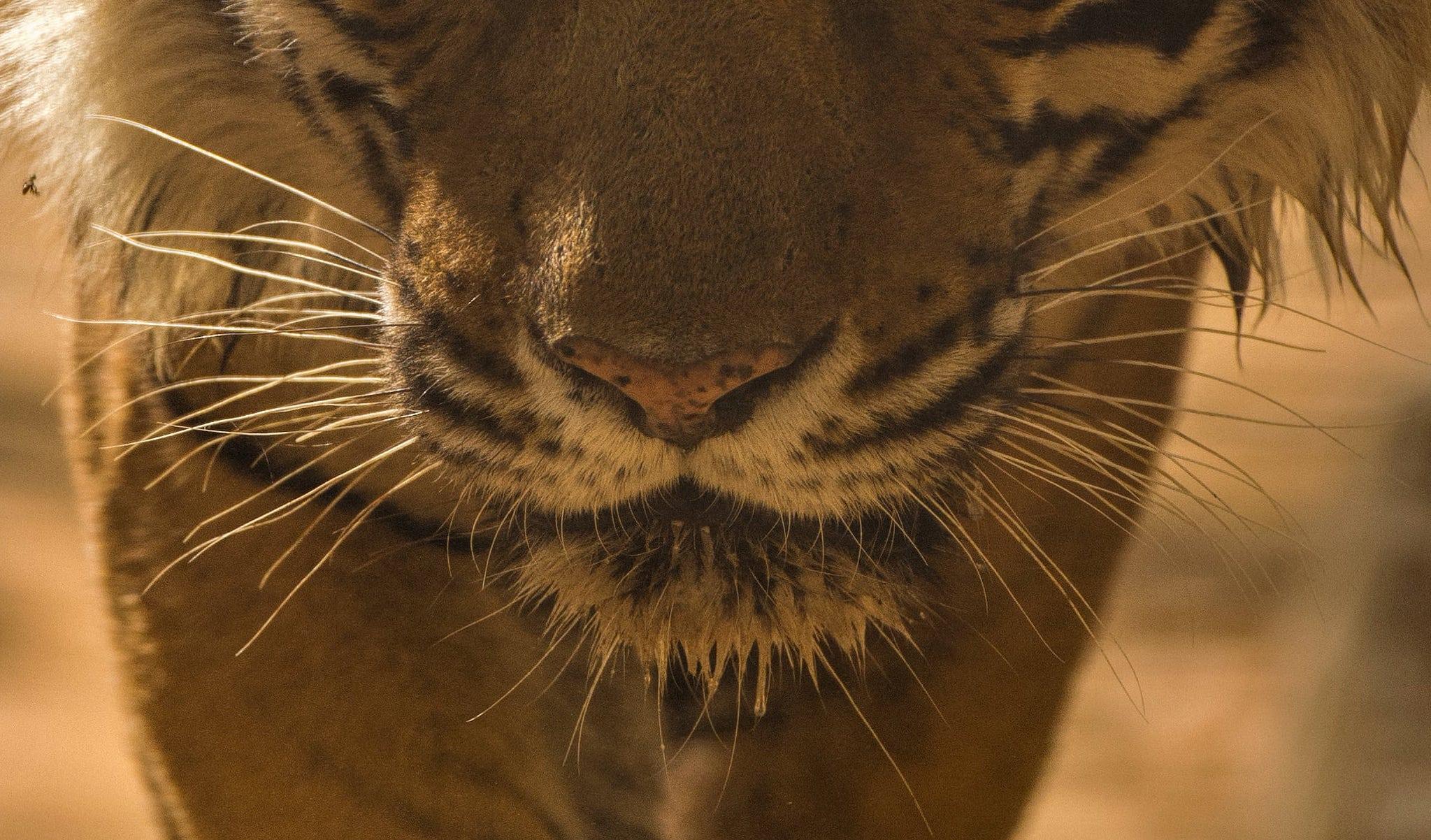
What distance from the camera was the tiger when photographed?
2.78 feet

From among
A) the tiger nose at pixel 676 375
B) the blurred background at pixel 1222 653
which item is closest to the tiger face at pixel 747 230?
the tiger nose at pixel 676 375

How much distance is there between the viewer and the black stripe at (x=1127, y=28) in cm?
97

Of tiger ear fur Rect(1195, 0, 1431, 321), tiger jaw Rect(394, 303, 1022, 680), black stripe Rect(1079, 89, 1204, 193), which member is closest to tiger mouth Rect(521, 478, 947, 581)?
tiger jaw Rect(394, 303, 1022, 680)

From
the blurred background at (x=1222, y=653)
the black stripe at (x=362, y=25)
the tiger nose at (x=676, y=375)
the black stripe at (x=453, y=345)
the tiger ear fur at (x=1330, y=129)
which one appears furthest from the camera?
the blurred background at (x=1222, y=653)

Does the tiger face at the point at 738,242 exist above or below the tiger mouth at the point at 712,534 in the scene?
above

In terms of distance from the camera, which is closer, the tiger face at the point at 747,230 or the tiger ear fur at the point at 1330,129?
the tiger face at the point at 747,230

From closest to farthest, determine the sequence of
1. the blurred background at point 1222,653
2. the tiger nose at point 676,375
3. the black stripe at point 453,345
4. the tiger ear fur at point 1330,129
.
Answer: the tiger nose at point 676,375, the black stripe at point 453,345, the tiger ear fur at point 1330,129, the blurred background at point 1222,653

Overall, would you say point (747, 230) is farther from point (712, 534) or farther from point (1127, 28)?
point (1127, 28)

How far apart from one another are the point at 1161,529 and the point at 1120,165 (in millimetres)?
1522

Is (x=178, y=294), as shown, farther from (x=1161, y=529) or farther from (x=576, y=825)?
(x=1161, y=529)

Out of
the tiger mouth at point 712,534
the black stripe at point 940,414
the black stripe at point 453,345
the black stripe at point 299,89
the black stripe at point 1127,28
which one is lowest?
the tiger mouth at point 712,534

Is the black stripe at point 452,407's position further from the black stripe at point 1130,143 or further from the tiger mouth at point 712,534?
the black stripe at point 1130,143

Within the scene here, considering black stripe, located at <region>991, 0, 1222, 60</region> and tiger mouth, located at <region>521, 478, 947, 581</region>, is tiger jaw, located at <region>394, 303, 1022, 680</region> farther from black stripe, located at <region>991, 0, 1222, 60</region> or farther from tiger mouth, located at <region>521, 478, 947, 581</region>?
black stripe, located at <region>991, 0, 1222, 60</region>

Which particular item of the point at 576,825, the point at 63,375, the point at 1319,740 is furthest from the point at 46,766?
the point at 1319,740
